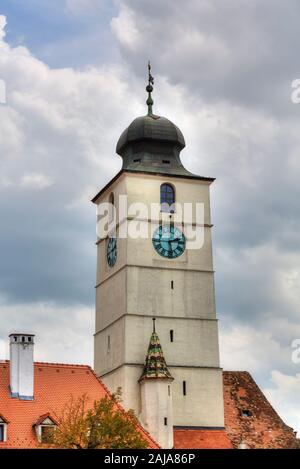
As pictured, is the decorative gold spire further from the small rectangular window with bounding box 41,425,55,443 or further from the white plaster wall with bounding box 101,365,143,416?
the small rectangular window with bounding box 41,425,55,443

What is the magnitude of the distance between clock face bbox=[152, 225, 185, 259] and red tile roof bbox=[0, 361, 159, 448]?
41.6 feet

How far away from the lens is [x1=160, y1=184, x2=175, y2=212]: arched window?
55562 millimetres

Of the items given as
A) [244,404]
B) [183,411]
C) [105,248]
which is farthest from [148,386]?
[105,248]

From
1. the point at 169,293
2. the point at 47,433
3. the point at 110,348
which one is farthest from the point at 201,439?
the point at 47,433

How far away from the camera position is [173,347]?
5266 cm

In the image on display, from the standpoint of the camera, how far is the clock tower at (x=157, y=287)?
169 ft

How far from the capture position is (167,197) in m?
56.0

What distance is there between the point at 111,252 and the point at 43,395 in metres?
16.2

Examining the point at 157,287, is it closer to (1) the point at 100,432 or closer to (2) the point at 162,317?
(2) the point at 162,317

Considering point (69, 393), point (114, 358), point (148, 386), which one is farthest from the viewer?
point (114, 358)

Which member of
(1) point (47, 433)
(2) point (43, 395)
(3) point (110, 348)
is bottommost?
(1) point (47, 433)

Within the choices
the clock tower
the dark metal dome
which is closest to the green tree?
the clock tower
